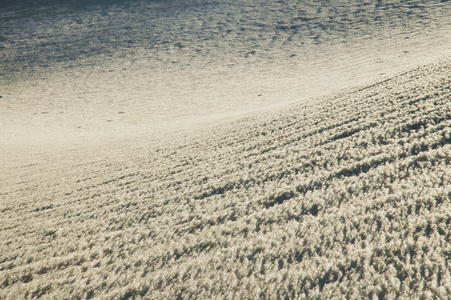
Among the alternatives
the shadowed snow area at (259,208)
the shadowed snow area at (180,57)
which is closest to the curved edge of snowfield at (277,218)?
the shadowed snow area at (259,208)

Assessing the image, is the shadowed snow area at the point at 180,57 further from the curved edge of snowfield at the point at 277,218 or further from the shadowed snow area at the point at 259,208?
the curved edge of snowfield at the point at 277,218

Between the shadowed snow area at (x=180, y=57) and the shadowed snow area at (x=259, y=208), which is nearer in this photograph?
the shadowed snow area at (x=259, y=208)

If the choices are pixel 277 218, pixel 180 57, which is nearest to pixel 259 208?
pixel 277 218

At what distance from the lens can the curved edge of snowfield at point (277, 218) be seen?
472mm

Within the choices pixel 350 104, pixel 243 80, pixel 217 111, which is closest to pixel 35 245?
pixel 350 104

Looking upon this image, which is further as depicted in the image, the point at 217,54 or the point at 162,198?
the point at 217,54

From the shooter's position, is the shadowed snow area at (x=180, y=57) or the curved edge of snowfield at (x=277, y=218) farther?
the shadowed snow area at (x=180, y=57)

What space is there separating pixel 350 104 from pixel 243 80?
358 cm

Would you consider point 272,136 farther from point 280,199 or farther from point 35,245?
point 35,245

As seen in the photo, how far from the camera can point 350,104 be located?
112cm

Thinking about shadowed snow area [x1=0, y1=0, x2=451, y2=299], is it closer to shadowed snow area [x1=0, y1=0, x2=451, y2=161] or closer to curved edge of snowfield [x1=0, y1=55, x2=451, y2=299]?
curved edge of snowfield [x1=0, y1=55, x2=451, y2=299]

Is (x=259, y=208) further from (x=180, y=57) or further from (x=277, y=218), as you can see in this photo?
(x=180, y=57)

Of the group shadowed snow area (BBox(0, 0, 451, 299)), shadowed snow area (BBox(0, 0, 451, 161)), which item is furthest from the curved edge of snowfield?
shadowed snow area (BBox(0, 0, 451, 161))

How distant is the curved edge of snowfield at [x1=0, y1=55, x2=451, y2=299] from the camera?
47 centimetres
